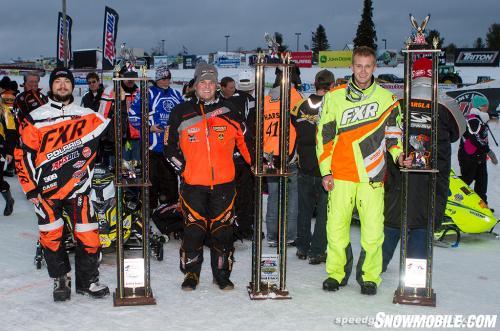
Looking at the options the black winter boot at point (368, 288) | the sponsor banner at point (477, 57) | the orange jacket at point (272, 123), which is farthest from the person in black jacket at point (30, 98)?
the sponsor banner at point (477, 57)

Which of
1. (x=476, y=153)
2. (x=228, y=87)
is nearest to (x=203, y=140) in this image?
(x=228, y=87)

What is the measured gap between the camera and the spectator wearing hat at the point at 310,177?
564cm

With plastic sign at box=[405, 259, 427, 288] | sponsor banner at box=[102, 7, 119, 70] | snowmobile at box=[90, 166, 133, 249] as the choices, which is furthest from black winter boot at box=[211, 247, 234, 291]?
sponsor banner at box=[102, 7, 119, 70]

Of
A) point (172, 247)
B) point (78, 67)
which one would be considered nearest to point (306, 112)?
point (172, 247)

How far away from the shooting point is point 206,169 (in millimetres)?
4750

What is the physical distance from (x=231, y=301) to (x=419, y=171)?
67.7 inches

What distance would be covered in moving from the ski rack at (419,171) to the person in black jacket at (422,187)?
0.24 m

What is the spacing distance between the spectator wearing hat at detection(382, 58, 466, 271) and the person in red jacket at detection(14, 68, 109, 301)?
2.39m

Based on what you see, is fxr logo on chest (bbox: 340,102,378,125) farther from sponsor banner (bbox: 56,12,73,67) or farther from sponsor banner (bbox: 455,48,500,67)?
sponsor banner (bbox: 455,48,500,67)

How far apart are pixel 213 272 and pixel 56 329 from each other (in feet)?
4.61

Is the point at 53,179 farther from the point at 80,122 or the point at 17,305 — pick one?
the point at 17,305

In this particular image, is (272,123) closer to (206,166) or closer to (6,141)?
(206,166)

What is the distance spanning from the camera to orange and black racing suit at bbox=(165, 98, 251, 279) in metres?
4.77

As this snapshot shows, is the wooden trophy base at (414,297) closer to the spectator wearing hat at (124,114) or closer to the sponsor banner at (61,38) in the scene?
the spectator wearing hat at (124,114)
